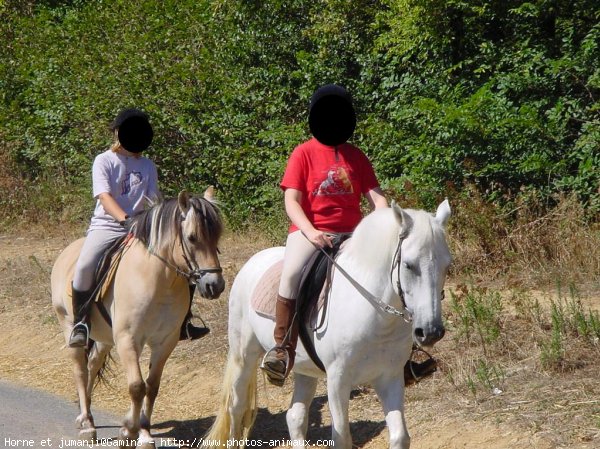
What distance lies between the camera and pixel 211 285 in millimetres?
7332

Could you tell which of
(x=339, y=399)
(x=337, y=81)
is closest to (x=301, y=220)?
(x=339, y=399)

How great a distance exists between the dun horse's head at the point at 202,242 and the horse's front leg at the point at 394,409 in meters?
1.80

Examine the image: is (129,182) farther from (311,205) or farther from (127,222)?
(311,205)

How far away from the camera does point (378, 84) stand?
14.8 m

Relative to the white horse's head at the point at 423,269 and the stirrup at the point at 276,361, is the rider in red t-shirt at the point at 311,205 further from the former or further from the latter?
the white horse's head at the point at 423,269

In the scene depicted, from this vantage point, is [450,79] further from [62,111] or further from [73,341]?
[62,111]

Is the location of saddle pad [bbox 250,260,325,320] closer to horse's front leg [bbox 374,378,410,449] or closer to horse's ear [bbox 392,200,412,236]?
horse's front leg [bbox 374,378,410,449]

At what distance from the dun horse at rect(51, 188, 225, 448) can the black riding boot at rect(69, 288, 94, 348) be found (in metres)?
0.18

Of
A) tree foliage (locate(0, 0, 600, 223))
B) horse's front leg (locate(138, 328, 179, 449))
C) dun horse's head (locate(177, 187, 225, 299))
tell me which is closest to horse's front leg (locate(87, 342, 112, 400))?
horse's front leg (locate(138, 328, 179, 449))

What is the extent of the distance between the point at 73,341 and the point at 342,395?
327 cm

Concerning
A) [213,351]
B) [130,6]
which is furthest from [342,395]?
[130,6]

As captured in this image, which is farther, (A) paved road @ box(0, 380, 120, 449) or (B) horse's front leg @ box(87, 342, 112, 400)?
(B) horse's front leg @ box(87, 342, 112, 400)

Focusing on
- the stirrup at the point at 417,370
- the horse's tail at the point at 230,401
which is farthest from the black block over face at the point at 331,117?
the horse's tail at the point at 230,401

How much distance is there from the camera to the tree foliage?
12266 millimetres
